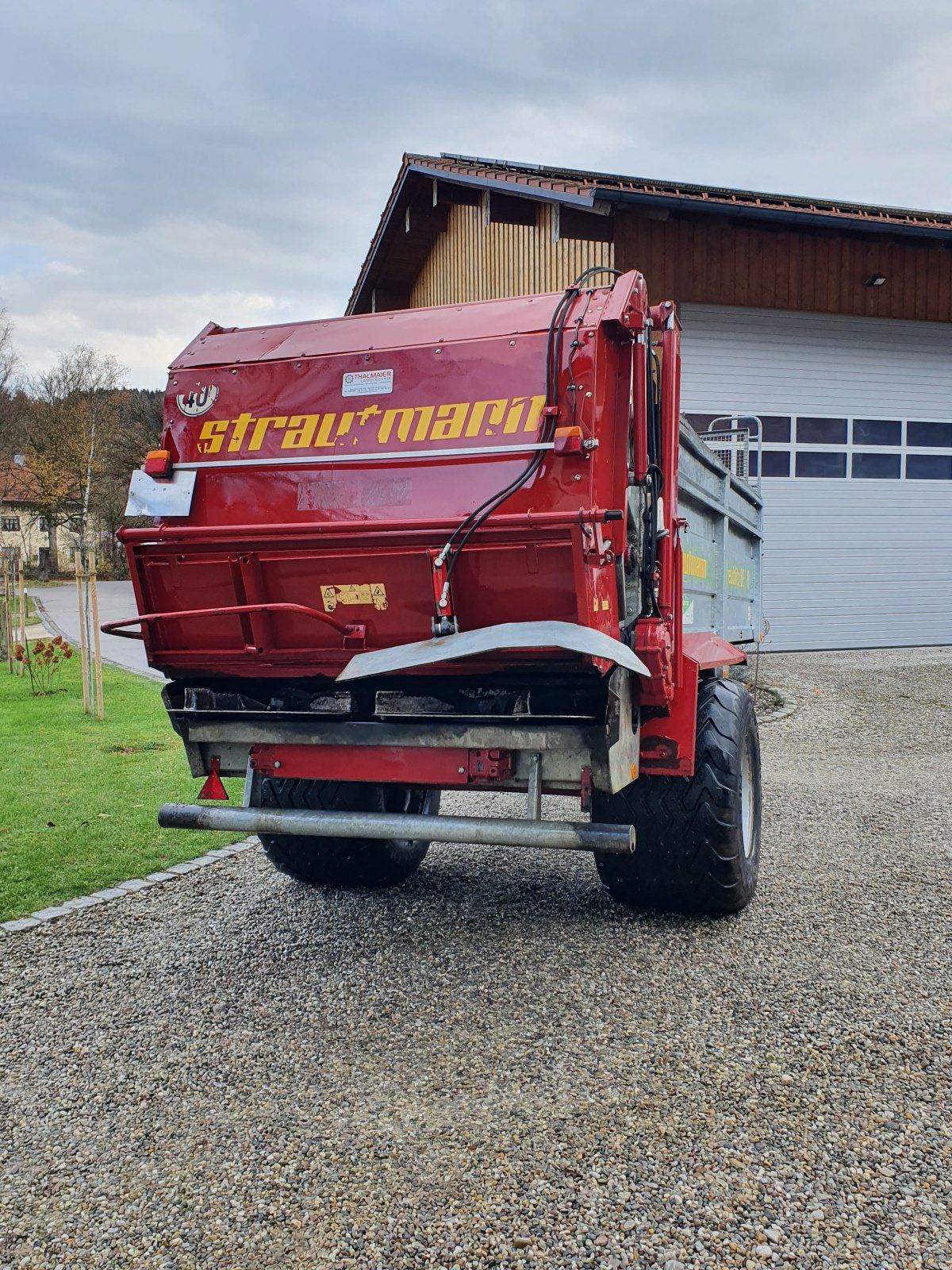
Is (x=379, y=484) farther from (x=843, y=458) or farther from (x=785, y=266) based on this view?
(x=843, y=458)

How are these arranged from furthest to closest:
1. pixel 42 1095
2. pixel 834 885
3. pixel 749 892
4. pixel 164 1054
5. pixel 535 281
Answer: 1. pixel 535 281
2. pixel 834 885
3. pixel 749 892
4. pixel 164 1054
5. pixel 42 1095

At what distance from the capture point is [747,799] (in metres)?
4.56

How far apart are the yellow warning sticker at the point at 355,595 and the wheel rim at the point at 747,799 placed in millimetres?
1777

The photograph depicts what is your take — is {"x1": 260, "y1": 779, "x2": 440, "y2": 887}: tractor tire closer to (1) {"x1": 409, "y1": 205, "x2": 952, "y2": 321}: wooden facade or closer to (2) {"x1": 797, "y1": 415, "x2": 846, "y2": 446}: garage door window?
(1) {"x1": 409, "y1": 205, "x2": 952, "y2": 321}: wooden facade

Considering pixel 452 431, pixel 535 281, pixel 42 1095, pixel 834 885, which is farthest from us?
pixel 535 281

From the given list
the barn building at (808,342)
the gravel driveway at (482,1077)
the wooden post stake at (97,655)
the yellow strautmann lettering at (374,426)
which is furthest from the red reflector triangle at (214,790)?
the barn building at (808,342)

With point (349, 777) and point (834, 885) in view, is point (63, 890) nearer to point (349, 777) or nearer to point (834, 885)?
point (349, 777)

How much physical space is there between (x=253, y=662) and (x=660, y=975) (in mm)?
1927

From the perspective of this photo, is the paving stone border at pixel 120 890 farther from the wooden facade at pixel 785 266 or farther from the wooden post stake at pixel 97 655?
the wooden facade at pixel 785 266

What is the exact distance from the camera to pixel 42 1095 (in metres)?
2.97

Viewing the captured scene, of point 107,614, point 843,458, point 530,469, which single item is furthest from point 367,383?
point 107,614

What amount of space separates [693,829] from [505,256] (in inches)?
452

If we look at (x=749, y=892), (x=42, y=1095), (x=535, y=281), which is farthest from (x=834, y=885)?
(x=535, y=281)

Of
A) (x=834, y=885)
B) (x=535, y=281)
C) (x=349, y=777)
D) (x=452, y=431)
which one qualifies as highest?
(x=535, y=281)
